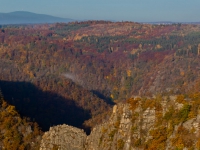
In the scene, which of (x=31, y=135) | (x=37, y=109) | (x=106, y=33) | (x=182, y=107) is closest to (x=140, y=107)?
(x=182, y=107)

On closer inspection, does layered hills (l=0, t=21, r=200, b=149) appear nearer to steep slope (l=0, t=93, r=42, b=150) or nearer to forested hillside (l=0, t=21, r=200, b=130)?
forested hillside (l=0, t=21, r=200, b=130)

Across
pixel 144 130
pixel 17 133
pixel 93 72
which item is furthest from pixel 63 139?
pixel 93 72

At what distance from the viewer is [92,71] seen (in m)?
109

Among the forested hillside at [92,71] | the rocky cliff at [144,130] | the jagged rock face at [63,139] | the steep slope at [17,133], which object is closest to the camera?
the rocky cliff at [144,130]

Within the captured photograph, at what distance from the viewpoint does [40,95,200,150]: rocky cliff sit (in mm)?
Result: 20844

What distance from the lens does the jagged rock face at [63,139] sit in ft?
89.5

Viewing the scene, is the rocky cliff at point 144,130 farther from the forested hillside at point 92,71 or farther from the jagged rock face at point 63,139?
Result: the forested hillside at point 92,71

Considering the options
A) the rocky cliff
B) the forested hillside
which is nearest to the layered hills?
the forested hillside

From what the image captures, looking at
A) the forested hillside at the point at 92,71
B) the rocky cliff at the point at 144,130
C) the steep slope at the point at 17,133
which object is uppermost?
the rocky cliff at the point at 144,130

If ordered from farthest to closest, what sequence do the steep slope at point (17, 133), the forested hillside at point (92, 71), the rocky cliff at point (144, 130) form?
the forested hillside at point (92, 71)
the steep slope at point (17, 133)
the rocky cliff at point (144, 130)

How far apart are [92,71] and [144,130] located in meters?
86.3

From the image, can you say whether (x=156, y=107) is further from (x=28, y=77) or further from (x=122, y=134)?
(x=28, y=77)

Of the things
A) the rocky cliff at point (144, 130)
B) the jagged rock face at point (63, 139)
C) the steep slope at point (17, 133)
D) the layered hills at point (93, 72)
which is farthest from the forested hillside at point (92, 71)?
the rocky cliff at point (144, 130)

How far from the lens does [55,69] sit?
108m
